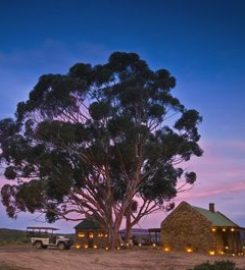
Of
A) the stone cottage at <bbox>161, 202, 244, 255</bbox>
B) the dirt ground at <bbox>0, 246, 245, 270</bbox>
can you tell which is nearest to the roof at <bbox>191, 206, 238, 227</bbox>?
the stone cottage at <bbox>161, 202, 244, 255</bbox>

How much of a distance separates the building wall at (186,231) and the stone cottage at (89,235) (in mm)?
10524

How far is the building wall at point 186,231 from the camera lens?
42.2 metres

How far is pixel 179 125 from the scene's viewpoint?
1657 inches

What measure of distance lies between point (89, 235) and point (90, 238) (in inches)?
15.1

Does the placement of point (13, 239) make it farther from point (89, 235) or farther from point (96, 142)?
point (96, 142)

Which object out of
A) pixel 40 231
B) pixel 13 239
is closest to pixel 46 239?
pixel 40 231

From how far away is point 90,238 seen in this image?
180 ft

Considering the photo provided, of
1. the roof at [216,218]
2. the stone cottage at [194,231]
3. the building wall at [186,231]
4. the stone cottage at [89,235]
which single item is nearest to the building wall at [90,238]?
the stone cottage at [89,235]

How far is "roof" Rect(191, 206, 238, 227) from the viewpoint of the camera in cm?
4316

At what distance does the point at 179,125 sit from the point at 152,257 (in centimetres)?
1325

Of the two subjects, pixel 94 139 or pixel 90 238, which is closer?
pixel 94 139

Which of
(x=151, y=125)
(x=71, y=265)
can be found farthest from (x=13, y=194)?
(x=71, y=265)

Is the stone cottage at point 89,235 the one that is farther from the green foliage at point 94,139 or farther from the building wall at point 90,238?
the green foliage at point 94,139

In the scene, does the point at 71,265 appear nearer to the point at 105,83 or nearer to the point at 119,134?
the point at 119,134
